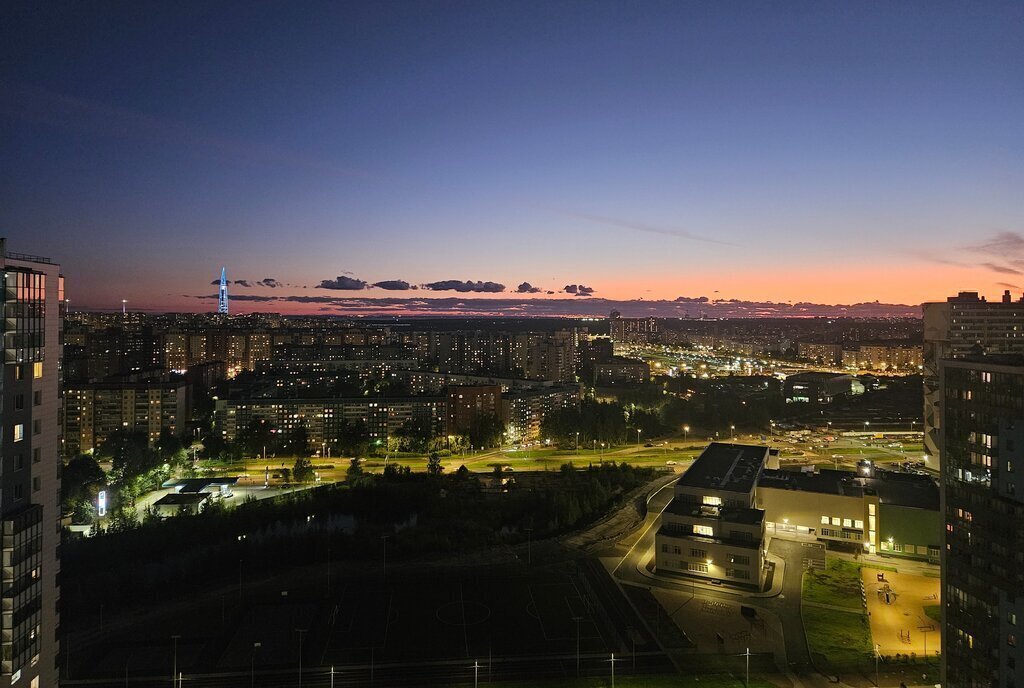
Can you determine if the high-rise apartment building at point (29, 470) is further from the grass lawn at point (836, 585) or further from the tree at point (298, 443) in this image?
the tree at point (298, 443)

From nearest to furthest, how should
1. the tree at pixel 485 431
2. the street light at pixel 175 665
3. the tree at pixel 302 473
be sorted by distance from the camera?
the street light at pixel 175 665
the tree at pixel 302 473
the tree at pixel 485 431

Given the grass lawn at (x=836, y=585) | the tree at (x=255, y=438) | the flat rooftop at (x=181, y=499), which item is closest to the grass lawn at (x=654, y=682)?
the grass lawn at (x=836, y=585)

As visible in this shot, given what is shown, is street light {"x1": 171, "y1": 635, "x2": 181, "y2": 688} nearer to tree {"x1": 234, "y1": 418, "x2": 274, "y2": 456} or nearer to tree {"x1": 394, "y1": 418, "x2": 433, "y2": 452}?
tree {"x1": 234, "y1": 418, "x2": 274, "y2": 456}

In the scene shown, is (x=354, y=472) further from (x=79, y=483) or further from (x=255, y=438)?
(x=79, y=483)

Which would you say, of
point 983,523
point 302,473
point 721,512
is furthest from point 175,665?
point 302,473

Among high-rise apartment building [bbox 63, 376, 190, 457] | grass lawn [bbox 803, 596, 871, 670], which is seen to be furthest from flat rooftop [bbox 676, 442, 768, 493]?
high-rise apartment building [bbox 63, 376, 190, 457]

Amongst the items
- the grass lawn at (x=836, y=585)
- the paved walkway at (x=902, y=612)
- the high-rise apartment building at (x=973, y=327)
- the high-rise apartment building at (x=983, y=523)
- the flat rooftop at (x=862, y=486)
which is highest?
the high-rise apartment building at (x=973, y=327)
